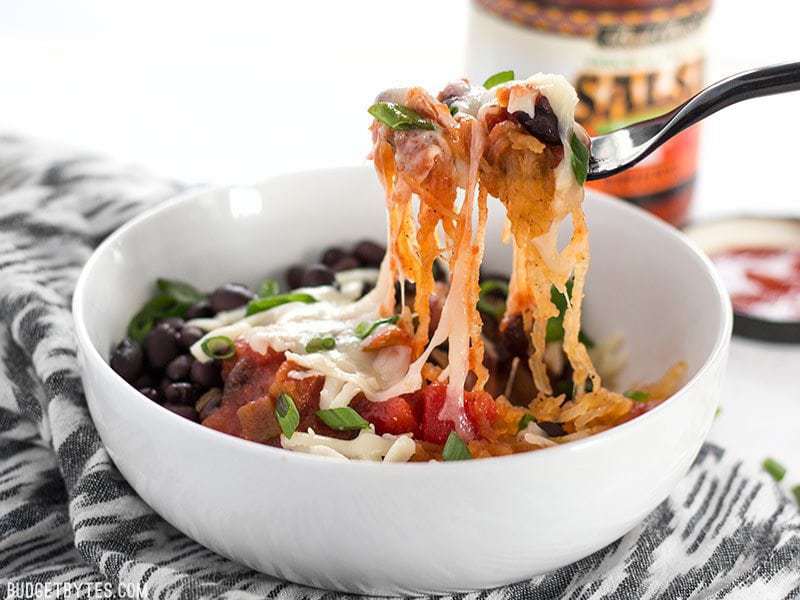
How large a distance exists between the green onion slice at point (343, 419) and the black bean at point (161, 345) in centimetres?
48

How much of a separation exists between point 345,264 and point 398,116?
0.73m

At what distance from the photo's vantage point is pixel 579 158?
2133 mm

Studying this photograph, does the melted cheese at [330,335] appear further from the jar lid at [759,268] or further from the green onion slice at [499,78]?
the jar lid at [759,268]

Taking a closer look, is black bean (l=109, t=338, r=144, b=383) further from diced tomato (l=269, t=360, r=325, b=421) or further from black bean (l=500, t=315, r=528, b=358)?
black bean (l=500, t=315, r=528, b=358)

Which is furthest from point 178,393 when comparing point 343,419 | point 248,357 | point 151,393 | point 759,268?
point 759,268

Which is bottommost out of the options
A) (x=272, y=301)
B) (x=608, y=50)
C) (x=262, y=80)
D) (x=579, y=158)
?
(x=262, y=80)

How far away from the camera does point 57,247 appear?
112 inches

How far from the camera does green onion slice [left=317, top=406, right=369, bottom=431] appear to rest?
6.97ft

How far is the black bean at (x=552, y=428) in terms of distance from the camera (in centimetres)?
227

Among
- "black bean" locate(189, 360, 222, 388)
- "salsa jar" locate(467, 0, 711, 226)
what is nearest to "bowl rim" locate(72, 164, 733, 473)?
"black bean" locate(189, 360, 222, 388)

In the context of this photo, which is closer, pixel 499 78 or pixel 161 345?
pixel 499 78

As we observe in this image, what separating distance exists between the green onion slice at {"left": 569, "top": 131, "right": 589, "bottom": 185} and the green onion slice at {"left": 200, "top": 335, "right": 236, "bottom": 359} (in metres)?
0.81

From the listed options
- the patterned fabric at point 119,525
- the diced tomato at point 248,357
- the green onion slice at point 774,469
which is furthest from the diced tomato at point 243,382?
the green onion slice at point 774,469

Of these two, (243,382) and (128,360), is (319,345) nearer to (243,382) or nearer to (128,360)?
(243,382)
